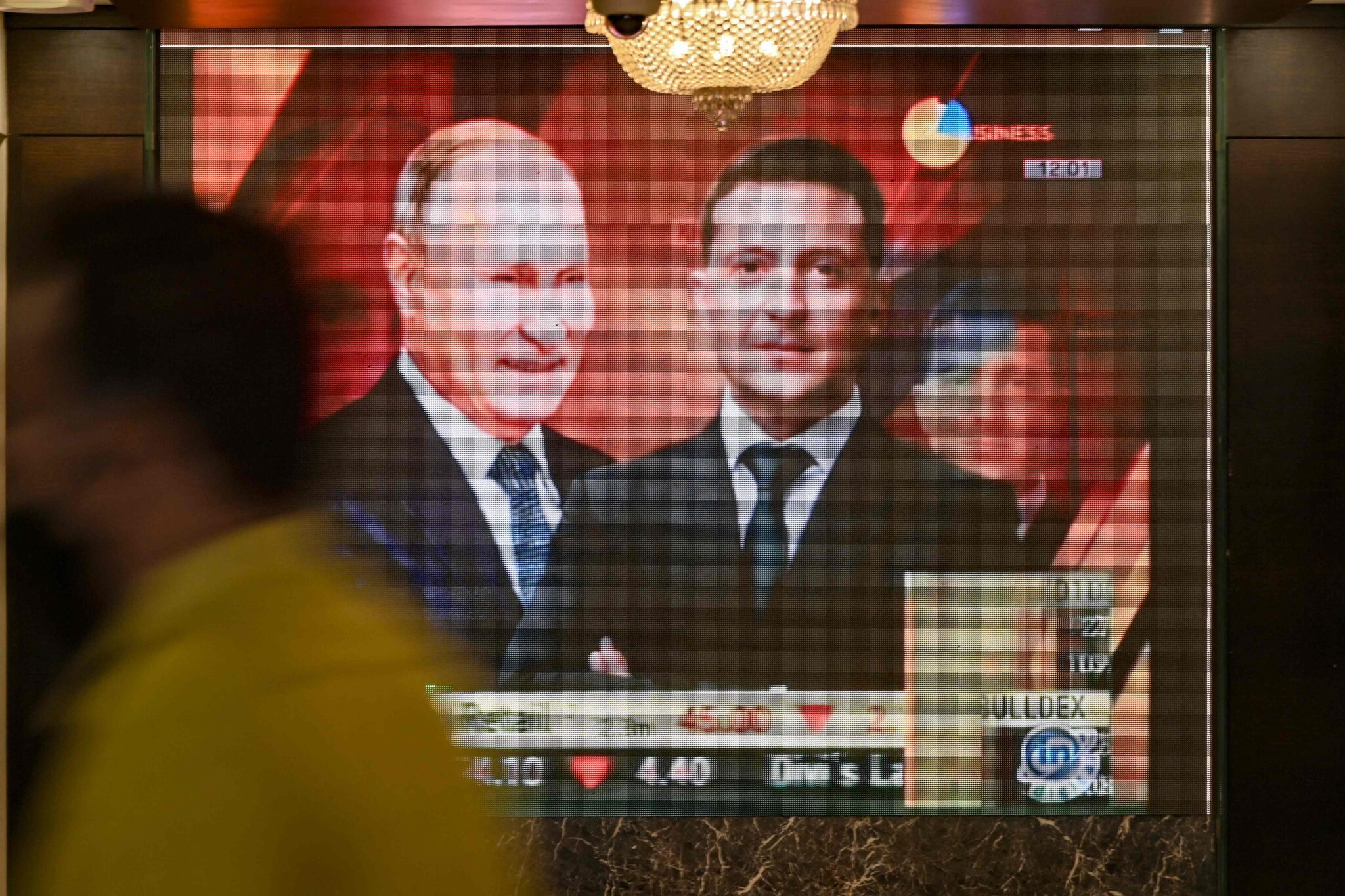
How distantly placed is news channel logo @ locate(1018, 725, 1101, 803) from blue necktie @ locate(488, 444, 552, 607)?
1555 millimetres

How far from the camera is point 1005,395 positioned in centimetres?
384

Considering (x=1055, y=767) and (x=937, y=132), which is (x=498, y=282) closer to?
(x=937, y=132)

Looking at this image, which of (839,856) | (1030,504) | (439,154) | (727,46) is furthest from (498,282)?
(839,856)

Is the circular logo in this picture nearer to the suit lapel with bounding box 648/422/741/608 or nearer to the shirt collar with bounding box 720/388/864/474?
the shirt collar with bounding box 720/388/864/474

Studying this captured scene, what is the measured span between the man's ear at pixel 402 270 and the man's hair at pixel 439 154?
0.03m

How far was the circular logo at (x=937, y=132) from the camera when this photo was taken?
12.5ft

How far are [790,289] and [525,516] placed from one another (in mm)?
1044

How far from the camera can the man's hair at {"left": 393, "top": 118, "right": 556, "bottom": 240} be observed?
3.80 meters
